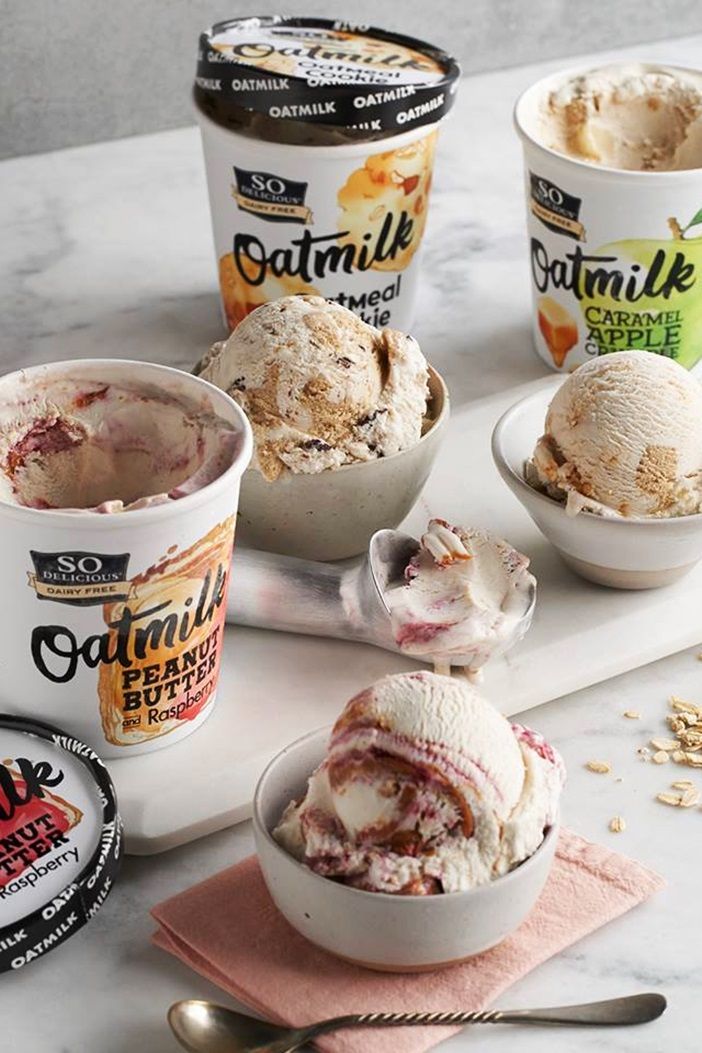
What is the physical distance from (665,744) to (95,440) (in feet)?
1.50

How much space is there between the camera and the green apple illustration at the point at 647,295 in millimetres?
1463

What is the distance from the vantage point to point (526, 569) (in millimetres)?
1228

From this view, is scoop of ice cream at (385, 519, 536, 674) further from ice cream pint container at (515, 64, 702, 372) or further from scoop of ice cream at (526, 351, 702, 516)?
ice cream pint container at (515, 64, 702, 372)

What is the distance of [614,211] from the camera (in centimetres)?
145

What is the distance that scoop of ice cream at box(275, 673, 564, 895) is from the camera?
2.87 ft

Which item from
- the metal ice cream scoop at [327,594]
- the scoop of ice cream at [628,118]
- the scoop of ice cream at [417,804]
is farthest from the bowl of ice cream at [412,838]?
the scoop of ice cream at [628,118]

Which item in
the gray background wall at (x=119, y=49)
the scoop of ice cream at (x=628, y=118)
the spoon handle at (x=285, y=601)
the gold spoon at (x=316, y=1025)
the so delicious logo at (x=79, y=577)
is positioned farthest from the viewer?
the gray background wall at (x=119, y=49)

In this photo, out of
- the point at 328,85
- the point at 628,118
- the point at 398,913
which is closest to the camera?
the point at 398,913

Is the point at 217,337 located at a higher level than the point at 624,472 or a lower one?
lower

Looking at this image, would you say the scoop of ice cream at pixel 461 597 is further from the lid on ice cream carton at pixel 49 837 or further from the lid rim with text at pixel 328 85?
the lid rim with text at pixel 328 85

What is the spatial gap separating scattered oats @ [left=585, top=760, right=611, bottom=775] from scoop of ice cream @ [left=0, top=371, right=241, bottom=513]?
339 mm

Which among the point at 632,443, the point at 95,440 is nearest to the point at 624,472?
the point at 632,443

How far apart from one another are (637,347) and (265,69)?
1.45 feet

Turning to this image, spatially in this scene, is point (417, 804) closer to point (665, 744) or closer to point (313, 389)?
point (665, 744)
